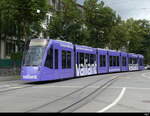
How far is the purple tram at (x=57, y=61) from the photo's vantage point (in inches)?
874

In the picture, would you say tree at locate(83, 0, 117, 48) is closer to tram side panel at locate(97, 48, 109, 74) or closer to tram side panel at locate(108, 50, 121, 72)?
tram side panel at locate(108, 50, 121, 72)

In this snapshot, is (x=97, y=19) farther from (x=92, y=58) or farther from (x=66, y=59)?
(x=66, y=59)

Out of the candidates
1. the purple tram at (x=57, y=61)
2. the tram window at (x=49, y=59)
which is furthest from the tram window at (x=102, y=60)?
the tram window at (x=49, y=59)

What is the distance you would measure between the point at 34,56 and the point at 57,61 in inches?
88.2

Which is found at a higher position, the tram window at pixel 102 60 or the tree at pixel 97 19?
the tree at pixel 97 19

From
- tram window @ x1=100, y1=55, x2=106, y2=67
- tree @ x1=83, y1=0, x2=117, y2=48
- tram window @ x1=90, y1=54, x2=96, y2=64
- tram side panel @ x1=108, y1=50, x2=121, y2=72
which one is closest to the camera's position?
tram window @ x1=90, y1=54, x2=96, y2=64

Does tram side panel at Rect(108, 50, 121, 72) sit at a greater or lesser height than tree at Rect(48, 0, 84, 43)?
lesser

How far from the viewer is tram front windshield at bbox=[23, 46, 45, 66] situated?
22.3 m

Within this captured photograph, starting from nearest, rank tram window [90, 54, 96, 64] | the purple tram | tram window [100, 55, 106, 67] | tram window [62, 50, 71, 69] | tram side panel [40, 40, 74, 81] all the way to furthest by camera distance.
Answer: the purple tram < tram side panel [40, 40, 74, 81] < tram window [62, 50, 71, 69] < tram window [90, 54, 96, 64] < tram window [100, 55, 106, 67]

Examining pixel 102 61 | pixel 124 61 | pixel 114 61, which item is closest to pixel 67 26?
pixel 114 61

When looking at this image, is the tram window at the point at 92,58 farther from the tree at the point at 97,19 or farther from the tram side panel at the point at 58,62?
the tree at the point at 97,19

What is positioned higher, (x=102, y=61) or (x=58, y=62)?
(x=102, y=61)

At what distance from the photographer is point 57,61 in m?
24.2

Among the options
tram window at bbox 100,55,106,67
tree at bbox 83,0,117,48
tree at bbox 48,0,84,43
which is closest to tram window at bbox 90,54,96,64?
tram window at bbox 100,55,106,67
